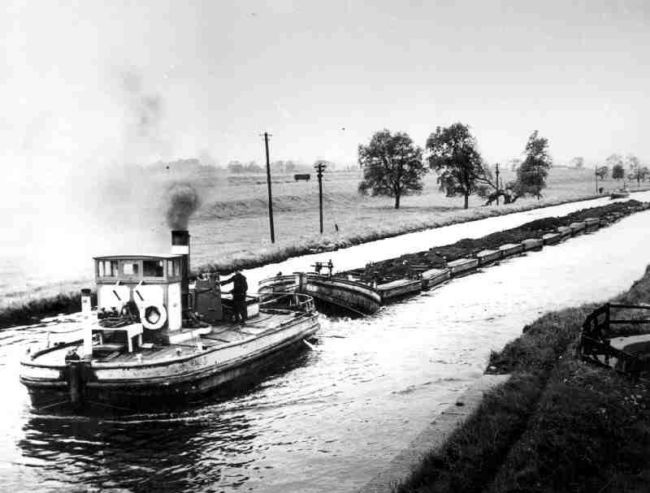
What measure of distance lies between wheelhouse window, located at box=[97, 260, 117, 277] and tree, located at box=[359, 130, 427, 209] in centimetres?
7738

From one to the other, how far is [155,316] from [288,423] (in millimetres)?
5504

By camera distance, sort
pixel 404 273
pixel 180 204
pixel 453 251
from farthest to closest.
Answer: pixel 453 251 → pixel 404 273 → pixel 180 204

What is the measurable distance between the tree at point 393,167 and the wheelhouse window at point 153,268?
77316mm

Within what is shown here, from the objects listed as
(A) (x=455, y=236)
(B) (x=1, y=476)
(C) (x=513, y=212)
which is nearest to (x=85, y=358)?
(B) (x=1, y=476)

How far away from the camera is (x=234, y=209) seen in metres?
84.1

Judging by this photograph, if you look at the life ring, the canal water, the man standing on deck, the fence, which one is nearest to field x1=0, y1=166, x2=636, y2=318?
the man standing on deck

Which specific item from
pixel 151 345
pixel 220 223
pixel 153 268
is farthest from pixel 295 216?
pixel 151 345

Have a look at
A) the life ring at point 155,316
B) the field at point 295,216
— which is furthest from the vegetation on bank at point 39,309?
the life ring at point 155,316

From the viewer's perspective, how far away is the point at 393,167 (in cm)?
9519

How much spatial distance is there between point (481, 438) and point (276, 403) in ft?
25.6

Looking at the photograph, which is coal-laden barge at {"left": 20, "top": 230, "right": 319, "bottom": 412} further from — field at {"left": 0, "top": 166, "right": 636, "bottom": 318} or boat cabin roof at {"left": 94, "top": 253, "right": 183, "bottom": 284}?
field at {"left": 0, "top": 166, "right": 636, "bottom": 318}

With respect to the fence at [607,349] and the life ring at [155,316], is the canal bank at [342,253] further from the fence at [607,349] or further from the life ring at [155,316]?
the fence at [607,349]

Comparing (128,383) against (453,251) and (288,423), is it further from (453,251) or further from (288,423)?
(453,251)

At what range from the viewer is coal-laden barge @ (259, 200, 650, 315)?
1200 inches
